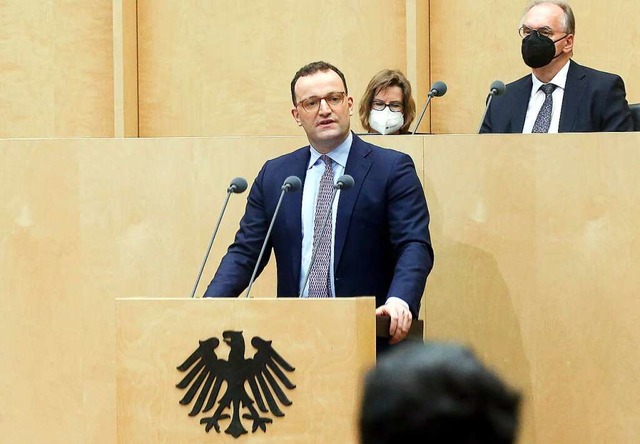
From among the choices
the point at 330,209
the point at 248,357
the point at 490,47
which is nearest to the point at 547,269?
the point at 330,209

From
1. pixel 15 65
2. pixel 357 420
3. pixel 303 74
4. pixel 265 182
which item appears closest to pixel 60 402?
pixel 265 182

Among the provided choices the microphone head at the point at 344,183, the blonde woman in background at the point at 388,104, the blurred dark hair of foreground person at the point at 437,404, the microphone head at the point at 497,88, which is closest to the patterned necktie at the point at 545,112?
the microphone head at the point at 497,88

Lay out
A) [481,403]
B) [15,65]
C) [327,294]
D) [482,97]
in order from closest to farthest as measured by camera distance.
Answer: [481,403], [327,294], [482,97], [15,65]

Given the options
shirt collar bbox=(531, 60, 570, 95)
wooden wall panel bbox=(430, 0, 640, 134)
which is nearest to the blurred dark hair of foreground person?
shirt collar bbox=(531, 60, 570, 95)

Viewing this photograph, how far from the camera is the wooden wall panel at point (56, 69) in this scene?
5297mm

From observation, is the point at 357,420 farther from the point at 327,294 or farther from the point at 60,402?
the point at 60,402

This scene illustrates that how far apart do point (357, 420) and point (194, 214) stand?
9.24 ft

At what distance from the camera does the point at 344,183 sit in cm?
297

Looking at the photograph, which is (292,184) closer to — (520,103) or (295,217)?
(295,217)

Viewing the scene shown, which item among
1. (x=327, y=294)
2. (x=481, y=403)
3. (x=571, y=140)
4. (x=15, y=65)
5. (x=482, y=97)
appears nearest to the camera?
(x=481, y=403)

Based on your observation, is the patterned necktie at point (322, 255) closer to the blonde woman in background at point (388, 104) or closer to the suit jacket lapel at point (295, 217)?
the suit jacket lapel at point (295, 217)

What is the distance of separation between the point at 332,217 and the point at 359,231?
0.29 ft

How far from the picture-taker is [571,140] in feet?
11.4

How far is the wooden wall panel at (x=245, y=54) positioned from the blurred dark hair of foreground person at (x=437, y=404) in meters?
4.24
